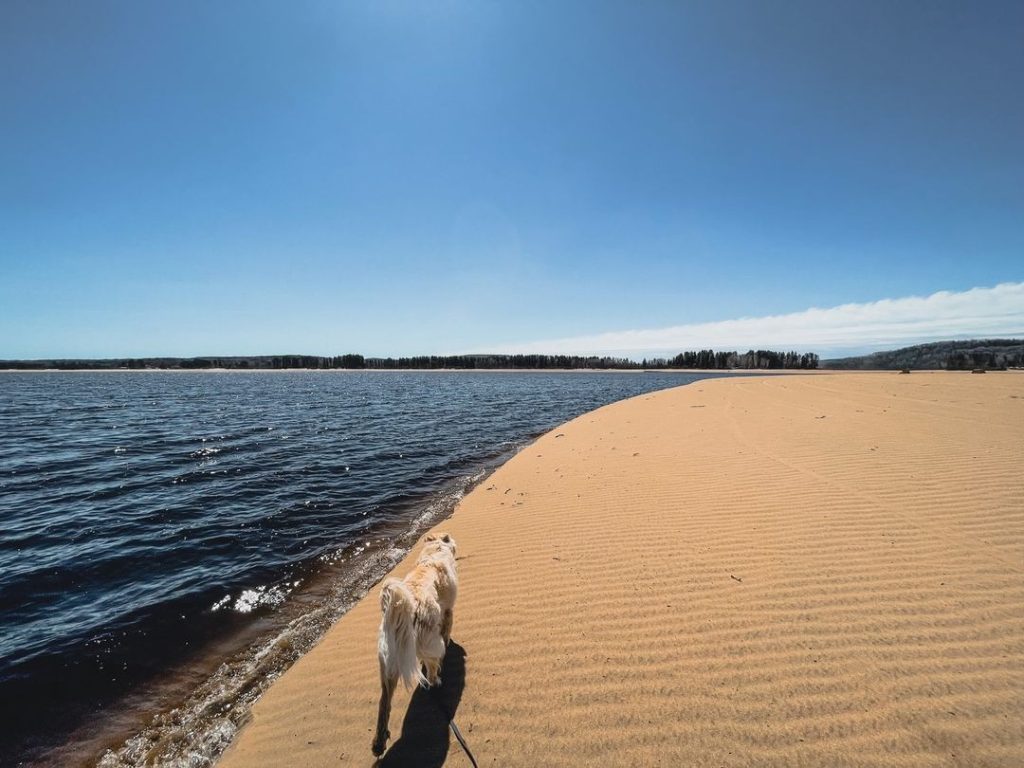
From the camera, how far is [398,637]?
3.34 m

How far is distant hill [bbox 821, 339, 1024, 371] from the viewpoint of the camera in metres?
104

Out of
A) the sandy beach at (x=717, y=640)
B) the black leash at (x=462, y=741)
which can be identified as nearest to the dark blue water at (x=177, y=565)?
the sandy beach at (x=717, y=640)

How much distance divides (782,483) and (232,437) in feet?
69.0

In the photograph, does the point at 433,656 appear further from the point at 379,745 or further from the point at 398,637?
the point at 379,745

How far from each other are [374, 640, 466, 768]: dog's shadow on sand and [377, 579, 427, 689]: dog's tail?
47cm

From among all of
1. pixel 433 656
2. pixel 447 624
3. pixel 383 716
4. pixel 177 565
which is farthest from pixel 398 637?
pixel 177 565

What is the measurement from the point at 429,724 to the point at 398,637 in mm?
883

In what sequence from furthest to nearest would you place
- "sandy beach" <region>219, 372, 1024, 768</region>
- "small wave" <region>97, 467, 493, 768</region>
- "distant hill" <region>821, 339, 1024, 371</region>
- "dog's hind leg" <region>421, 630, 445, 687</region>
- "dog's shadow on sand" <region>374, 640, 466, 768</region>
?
"distant hill" <region>821, 339, 1024, 371</region>, "small wave" <region>97, 467, 493, 768</region>, "dog's hind leg" <region>421, 630, 445, 687</region>, "dog's shadow on sand" <region>374, 640, 466, 768</region>, "sandy beach" <region>219, 372, 1024, 768</region>

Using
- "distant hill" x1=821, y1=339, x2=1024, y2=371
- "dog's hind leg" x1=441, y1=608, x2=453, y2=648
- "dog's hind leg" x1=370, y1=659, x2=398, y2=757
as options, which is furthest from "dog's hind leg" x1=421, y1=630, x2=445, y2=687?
"distant hill" x1=821, y1=339, x2=1024, y2=371

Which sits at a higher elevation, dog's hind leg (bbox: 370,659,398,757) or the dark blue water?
dog's hind leg (bbox: 370,659,398,757)

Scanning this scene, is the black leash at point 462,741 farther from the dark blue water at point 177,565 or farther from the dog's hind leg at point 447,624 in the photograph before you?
the dark blue water at point 177,565

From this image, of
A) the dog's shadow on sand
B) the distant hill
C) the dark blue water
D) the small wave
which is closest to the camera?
the dog's shadow on sand

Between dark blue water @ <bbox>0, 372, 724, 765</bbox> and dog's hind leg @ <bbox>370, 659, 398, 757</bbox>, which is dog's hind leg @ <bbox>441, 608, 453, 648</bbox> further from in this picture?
dark blue water @ <bbox>0, 372, 724, 765</bbox>

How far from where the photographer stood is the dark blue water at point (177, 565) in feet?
14.1
